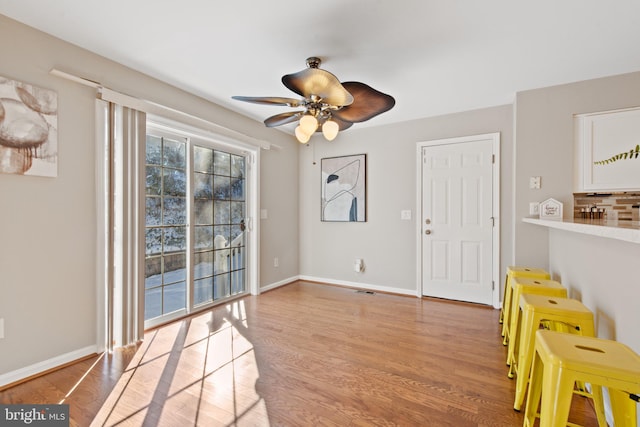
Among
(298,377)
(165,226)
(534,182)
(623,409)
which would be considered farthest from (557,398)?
(165,226)

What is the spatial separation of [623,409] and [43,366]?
127 inches

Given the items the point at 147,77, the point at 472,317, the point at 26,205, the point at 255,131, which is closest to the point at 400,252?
the point at 472,317

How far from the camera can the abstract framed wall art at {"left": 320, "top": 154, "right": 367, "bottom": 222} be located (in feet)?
13.9

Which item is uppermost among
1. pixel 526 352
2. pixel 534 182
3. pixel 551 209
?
pixel 534 182

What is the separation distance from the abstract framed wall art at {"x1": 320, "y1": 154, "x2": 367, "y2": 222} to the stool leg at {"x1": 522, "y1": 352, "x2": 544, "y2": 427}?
288cm

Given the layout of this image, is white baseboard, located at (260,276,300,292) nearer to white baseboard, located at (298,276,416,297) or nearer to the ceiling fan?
white baseboard, located at (298,276,416,297)

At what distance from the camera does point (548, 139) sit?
292 cm

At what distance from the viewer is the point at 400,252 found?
3.99 meters

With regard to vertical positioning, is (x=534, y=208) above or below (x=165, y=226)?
above

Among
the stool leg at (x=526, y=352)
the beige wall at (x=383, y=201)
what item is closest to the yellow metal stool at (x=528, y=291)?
the stool leg at (x=526, y=352)

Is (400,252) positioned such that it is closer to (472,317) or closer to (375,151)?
(472,317)

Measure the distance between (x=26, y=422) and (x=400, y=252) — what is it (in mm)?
3681

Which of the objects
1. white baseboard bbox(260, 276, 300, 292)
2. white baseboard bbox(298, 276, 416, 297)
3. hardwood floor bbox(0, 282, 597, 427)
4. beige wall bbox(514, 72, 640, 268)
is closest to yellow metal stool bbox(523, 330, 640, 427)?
hardwood floor bbox(0, 282, 597, 427)
